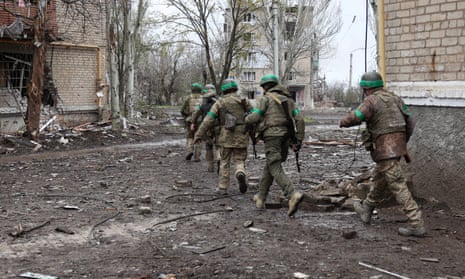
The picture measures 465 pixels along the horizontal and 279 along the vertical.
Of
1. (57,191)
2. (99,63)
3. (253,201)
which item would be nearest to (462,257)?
(253,201)

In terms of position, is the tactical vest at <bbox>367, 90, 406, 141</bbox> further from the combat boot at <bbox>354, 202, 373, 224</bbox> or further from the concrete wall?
the concrete wall

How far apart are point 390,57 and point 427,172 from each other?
1848mm

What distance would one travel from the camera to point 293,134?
20.9 ft

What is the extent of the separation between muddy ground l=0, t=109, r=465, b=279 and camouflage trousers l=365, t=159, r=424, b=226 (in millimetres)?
277

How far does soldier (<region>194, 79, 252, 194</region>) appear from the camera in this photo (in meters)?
7.71

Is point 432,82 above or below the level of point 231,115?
above

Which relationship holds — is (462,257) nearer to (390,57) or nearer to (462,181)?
(462,181)

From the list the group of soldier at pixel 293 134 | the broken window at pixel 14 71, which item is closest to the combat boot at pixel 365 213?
the group of soldier at pixel 293 134

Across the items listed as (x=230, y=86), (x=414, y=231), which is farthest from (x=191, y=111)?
(x=414, y=231)

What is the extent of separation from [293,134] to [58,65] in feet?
45.9

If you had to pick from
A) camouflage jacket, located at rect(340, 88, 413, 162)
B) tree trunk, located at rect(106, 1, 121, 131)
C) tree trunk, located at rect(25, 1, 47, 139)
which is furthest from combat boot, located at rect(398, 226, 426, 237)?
tree trunk, located at rect(106, 1, 121, 131)

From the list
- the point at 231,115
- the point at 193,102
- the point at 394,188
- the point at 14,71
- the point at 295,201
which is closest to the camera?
the point at 394,188

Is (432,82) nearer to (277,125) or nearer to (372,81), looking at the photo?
(372,81)

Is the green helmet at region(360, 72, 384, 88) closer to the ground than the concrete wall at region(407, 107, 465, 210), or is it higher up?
higher up
